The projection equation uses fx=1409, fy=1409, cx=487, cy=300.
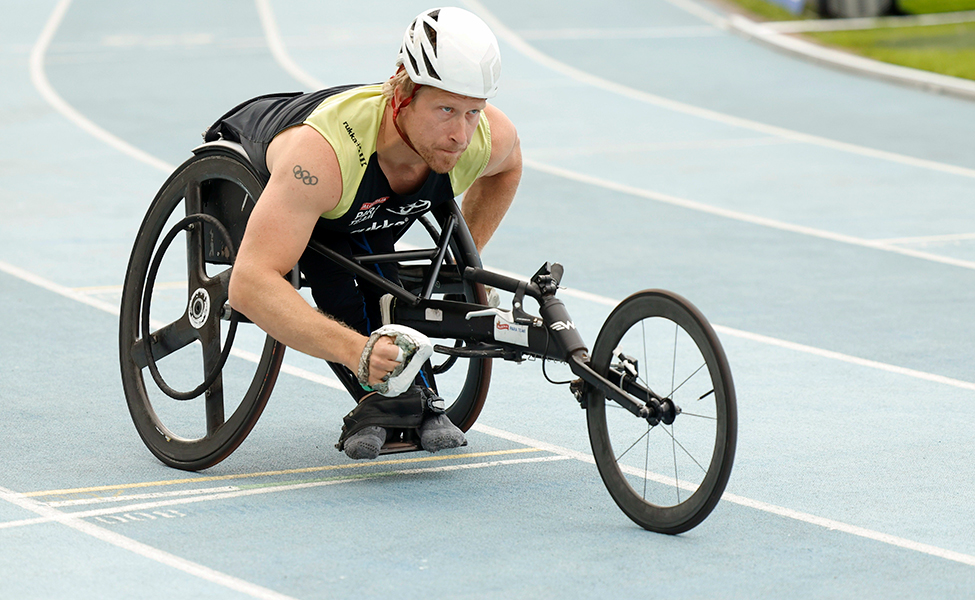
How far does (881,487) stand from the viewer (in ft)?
14.3

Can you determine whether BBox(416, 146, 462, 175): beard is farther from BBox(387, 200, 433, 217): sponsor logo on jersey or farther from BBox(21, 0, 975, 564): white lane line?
BBox(21, 0, 975, 564): white lane line

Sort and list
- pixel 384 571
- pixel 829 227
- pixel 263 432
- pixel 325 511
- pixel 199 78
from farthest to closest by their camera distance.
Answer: pixel 199 78 < pixel 829 227 < pixel 263 432 < pixel 325 511 < pixel 384 571

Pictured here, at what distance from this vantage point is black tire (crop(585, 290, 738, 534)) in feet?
12.0

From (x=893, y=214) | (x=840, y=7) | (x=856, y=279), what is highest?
(x=840, y=7)

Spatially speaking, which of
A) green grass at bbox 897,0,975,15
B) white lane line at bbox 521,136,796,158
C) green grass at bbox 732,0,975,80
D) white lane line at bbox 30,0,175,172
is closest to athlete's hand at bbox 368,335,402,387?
white lane line at bbox 30,0,175,172

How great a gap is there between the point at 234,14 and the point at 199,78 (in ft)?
19.1

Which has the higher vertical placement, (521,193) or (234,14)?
(234,14)

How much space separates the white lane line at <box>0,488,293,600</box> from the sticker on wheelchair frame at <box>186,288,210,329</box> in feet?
2.55

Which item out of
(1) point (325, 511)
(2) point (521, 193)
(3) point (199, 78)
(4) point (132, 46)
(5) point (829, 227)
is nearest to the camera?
(1) point (325, 511)

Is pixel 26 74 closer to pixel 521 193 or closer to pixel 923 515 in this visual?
pixel 521 193

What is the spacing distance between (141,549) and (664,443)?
184 centimetres

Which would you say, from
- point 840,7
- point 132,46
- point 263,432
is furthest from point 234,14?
point 263,432

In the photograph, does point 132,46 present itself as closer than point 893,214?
No

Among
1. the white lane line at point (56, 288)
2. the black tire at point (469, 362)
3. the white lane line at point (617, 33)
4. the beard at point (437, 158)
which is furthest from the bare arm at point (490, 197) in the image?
the white lane line at point (617, 33)
